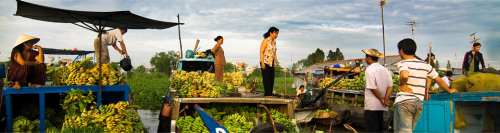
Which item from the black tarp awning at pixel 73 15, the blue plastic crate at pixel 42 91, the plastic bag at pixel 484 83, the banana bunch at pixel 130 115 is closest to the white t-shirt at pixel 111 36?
the black tarp awning at pixel 73 15

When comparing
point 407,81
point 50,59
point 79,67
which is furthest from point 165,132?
point 50,59

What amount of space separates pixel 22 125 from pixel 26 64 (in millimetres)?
988

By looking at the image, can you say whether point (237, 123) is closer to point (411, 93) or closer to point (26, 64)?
point (411, 93)

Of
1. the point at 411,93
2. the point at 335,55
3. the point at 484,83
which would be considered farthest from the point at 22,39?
the point at 335,55

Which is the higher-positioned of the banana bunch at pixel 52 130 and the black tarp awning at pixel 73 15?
the black tarp awning at pixel 73 15

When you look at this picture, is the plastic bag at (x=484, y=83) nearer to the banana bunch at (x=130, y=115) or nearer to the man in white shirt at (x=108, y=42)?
the banana bunch at (x=130, y=115)

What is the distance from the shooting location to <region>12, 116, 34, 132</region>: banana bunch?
524 cm

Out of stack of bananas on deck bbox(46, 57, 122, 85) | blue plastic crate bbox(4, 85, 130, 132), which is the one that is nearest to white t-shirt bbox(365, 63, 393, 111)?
blue plastic crate bbox(4, 85, 130, 132)

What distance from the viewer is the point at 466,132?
5.41 meters

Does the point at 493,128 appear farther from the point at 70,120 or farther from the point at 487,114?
the point at 70,120

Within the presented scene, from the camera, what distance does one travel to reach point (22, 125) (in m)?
5.26

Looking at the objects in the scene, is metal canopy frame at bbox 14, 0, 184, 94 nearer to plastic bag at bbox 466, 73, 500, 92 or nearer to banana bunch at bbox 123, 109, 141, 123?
banana bunch at bbox 123, 109, 141, 123

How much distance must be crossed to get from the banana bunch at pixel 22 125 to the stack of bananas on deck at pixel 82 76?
776 mm

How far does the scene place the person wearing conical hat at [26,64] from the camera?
5207mm
